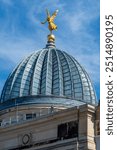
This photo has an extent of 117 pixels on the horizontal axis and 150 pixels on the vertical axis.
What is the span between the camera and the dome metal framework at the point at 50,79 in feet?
130

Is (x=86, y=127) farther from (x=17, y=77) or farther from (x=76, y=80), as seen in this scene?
(x=17, y=77)

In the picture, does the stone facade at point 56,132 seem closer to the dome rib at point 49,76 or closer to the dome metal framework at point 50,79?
the dome metal framework at point 50,79

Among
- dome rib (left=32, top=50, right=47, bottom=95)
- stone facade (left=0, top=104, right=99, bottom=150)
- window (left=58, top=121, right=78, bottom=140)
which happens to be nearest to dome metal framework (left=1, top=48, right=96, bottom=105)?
dome rib (left=32, top=50, right=47, bottom=95)

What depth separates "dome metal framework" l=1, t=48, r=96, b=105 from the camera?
3956 centimetres

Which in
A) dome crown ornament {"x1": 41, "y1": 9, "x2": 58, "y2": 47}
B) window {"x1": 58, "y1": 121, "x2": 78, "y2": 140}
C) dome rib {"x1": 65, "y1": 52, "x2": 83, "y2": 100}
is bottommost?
window {"x1": 58, "y1": 121, "x2": 78, "y2": 140}

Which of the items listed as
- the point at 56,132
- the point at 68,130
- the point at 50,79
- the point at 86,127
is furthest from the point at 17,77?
the point at 86,127

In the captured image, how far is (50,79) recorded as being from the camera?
40.4 metres

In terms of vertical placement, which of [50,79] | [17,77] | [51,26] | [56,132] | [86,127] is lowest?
[56,132]

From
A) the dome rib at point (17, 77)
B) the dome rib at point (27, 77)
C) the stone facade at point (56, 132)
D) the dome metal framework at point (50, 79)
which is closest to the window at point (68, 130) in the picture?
the stone facade at point (56, 132)

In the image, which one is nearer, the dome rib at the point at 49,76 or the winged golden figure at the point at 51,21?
the dome rib at the point at 49,76

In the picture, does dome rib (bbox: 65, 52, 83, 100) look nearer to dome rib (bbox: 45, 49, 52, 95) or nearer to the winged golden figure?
dome rib (bbox: 45, 49, 52, 95)

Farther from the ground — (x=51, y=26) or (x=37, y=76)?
(x=51, y=26)

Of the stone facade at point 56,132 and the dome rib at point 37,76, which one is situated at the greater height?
the dome rib at point 37,76

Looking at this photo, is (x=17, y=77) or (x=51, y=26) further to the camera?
(x=51, y=26)
